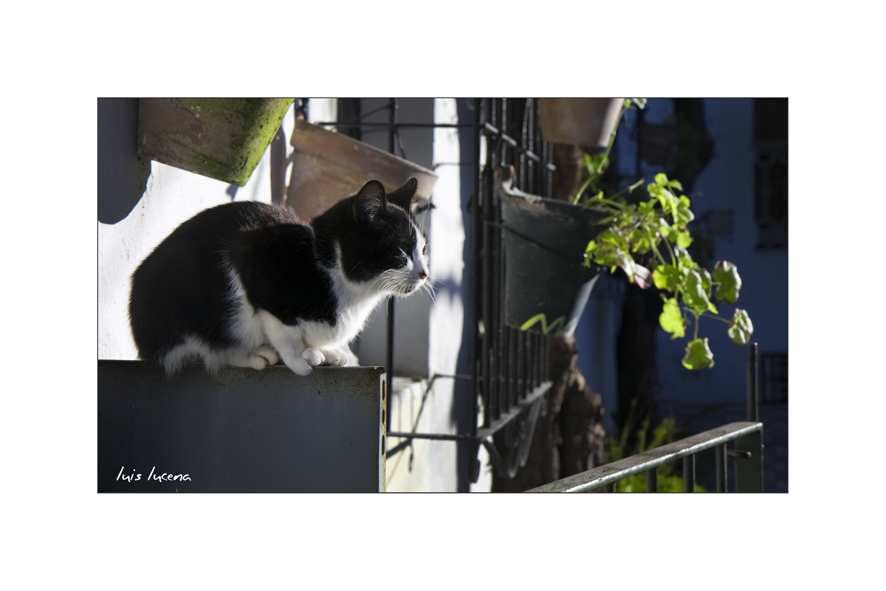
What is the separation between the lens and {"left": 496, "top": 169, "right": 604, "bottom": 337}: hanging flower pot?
4.05ft

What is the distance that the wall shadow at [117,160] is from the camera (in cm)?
81

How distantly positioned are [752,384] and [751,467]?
14 centimetres

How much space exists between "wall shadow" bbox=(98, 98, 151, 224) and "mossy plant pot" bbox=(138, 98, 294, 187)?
1 centimetres

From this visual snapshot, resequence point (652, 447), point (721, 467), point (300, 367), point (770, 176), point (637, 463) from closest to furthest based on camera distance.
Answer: point (300, 367) → point (637, 463) → point (721, 467) → point (770, 176) → point (652, 447)

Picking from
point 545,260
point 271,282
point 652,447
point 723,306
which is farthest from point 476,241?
point 652,447

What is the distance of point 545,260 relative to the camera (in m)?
1.29

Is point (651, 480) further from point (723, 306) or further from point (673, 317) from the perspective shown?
point (723, 306)

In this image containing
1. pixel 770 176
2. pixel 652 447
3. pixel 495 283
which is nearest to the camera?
pixel 770 176

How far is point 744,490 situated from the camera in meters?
1.18

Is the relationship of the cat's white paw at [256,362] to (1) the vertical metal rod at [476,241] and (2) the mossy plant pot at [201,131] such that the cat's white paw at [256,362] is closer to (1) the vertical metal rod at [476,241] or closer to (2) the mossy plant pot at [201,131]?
(2) the mossy plant pot at [201,131]
